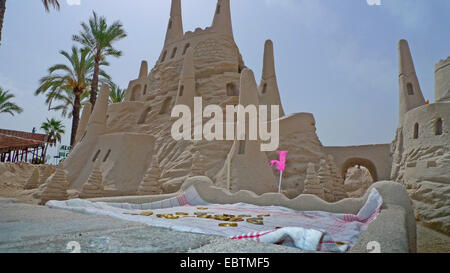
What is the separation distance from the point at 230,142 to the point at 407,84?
1195 cm

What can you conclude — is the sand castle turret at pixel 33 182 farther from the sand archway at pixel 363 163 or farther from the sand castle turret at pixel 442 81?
the sand castle turret at pixel 442 81

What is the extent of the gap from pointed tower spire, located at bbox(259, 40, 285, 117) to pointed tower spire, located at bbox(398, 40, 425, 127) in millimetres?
7569

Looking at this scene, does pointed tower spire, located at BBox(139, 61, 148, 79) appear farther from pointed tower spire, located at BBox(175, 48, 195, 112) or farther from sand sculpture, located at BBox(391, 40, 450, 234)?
sand sculpture, located at BBox(391, 40, 450, 234)

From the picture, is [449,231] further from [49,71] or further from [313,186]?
[49,71]

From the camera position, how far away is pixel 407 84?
647 inches

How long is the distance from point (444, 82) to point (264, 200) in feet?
48.1

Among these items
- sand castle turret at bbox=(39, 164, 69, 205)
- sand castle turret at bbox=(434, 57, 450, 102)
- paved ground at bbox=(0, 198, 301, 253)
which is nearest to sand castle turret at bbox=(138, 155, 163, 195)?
sand castle turret at bbox=(39, 164, 69, 205)

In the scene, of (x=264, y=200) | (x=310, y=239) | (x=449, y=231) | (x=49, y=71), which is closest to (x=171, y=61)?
(x=49, y=71)

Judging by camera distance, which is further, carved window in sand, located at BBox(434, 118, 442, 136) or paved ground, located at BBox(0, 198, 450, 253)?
carved window in sand, located at BBox(434, 118, 442, 136)

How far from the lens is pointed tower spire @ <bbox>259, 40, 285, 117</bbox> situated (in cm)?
1959

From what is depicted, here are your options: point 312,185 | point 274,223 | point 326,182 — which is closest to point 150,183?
point 312,185

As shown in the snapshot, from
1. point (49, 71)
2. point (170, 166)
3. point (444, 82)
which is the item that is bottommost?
point (170, 166)

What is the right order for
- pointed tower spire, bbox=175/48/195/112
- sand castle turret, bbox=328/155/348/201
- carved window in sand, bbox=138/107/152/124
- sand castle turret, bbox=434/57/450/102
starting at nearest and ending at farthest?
sand castle turret, bbox=328/155/348/201 → sand castle turret, bbox=434/57/450/102 → pointed tower spire, bbox=175/48/195/112 → carved window in sand, bbox=138/107/152/124
